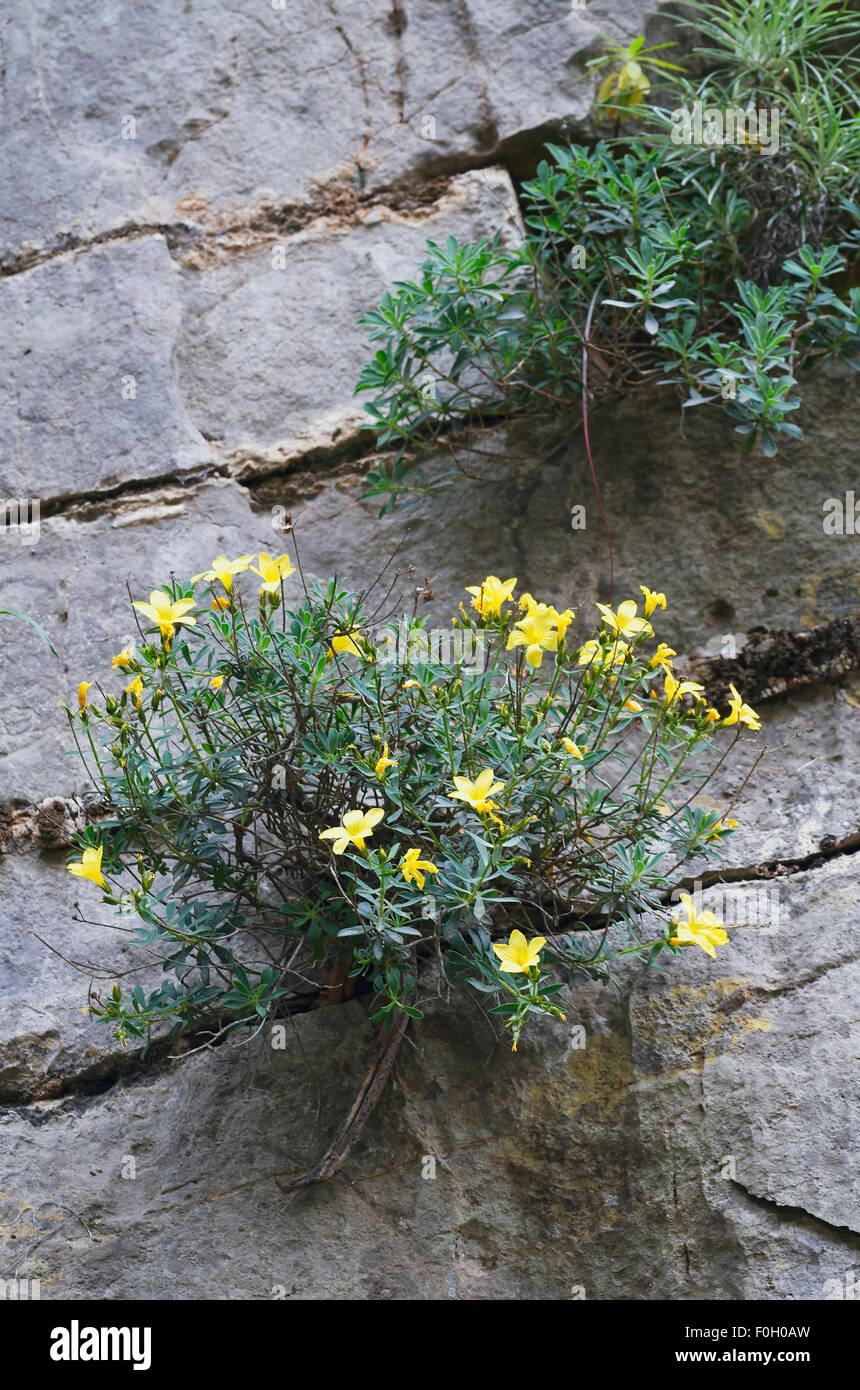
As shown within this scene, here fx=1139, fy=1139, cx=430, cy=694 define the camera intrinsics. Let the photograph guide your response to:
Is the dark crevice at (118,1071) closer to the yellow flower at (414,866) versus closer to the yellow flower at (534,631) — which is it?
the yellow flower at (414,866)

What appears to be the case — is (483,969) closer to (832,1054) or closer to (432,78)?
(832,1054)

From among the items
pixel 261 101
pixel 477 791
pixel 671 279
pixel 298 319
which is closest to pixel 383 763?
pixel 477 791

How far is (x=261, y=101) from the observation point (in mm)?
3871

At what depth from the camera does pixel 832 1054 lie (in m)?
2.59

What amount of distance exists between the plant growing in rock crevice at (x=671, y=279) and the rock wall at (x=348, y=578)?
0.19 meters

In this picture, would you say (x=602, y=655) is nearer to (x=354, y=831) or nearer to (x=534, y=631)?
(x=534, y=631)

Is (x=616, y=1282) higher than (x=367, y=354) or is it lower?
lower

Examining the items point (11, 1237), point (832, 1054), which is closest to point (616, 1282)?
point (832, 1054)

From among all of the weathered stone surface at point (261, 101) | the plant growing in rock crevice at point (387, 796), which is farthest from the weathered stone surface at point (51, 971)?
the weathered stone surface at point (261, 101)

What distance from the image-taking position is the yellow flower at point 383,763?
2303 millimetres

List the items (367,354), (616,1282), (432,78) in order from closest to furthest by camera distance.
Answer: (616,1282), (367,354), (432,78)

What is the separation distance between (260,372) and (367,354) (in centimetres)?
34

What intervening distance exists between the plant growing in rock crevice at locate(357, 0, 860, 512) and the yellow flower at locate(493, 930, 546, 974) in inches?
57.1

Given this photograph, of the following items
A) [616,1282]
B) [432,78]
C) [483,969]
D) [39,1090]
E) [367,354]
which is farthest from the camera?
[432,78]
